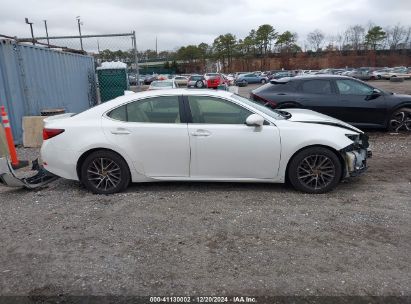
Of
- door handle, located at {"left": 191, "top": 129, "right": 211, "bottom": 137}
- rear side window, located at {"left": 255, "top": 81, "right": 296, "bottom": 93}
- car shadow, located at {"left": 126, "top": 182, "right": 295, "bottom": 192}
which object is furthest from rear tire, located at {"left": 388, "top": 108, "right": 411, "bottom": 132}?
door handle, located at {"left": 191, "top": 129, "right": 211, "bottom": 137}

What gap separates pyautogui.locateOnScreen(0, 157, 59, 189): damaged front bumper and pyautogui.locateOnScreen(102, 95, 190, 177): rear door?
1.48m

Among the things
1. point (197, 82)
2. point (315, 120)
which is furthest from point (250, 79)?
point (315, 120)

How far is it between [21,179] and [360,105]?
735 cm

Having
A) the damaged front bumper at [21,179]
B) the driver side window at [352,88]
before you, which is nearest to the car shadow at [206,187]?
the damaged front bumper at [21,179]

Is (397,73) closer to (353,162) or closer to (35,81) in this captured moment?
(35,81)

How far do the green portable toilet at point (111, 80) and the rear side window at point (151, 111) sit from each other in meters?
11.5

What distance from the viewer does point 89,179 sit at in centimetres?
515

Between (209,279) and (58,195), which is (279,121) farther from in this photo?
(58,195)

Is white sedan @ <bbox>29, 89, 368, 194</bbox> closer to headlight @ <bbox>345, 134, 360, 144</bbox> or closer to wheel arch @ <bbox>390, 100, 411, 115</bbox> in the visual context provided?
headlight @ <bbox>345, 134, 360, 144</bbox>

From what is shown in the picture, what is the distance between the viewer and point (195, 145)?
493cm

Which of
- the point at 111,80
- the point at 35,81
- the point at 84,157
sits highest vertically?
the point at 35,81

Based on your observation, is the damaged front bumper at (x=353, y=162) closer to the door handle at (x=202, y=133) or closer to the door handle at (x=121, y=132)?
the door handle at (x=202, y=133)

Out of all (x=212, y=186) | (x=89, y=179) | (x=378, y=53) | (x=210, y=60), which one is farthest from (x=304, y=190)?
(x=378, y=53)

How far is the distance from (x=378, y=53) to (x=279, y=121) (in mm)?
91668
